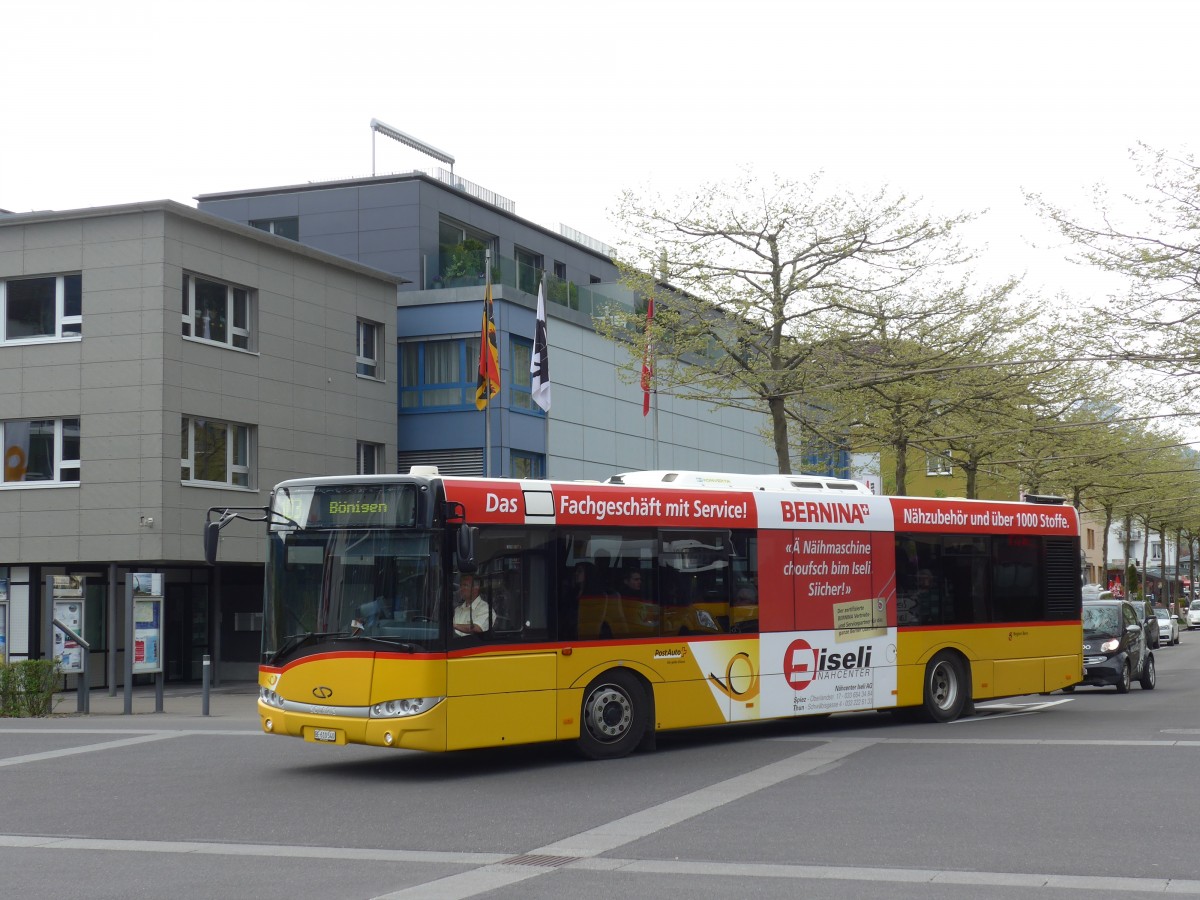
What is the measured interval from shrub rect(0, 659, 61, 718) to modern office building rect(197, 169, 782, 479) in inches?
508

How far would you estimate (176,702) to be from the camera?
2805 centimetres

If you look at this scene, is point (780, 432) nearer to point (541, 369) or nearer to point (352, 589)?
point (541, 369)

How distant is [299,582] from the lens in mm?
13555

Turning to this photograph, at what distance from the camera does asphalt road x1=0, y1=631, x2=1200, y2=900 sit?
8328 mm

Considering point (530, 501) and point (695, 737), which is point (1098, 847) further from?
point (695, 737)

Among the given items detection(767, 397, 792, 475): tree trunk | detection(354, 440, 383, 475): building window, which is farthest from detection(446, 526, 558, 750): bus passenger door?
detection(354, 440, 383, 475): building window

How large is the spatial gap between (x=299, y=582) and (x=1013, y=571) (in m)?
9.59

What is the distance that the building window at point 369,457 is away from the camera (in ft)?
118

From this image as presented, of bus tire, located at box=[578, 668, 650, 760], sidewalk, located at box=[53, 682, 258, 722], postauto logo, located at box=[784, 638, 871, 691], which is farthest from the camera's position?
sidewalk, located at box=[53, 682, 258, 722]

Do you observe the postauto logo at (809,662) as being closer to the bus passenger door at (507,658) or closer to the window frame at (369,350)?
the bus passenger door at (507,658)

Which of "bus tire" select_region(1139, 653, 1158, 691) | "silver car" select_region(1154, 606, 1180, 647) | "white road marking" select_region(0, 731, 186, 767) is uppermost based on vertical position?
"white road marking" select_region(0, 731, 186, 767)

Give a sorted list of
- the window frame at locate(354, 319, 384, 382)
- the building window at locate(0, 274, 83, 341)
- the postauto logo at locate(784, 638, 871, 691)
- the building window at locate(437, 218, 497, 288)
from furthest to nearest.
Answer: the building window at locate(437, 218, 497, 288)
the window frame at locate(354, 319, 384, 382)
the building window at locate(0, 274, 83, 341)
the postauto logo at locate(784, 638, 871, 691)

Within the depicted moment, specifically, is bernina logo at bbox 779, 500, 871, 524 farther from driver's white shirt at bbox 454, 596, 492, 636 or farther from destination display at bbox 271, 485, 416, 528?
destination display at bbox 271, 485, 416, 528

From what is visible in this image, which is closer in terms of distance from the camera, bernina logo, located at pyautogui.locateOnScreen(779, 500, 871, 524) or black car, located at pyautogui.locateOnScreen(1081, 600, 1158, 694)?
bernina logo, located at pyautogui.locateOnScreen(779, 500, 871, 524)
